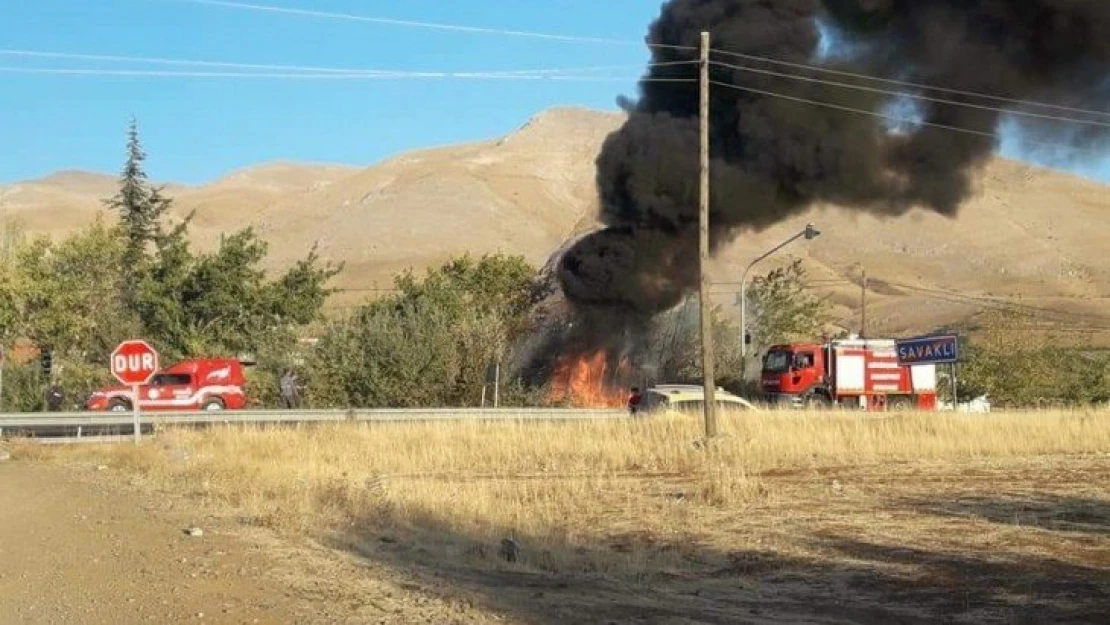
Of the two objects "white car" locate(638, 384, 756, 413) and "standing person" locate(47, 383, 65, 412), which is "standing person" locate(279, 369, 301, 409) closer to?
"standing person" locate(47, 383, 65, 412)

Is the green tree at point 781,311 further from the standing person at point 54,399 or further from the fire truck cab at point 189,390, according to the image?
the standing person at point 54,399

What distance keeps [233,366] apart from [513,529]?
27046 millimetres

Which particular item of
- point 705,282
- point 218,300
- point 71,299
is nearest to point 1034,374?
point 705,282

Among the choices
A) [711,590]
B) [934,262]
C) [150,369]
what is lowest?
[711,590]

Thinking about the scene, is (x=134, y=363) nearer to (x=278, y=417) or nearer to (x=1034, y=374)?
(x=278, y=417)

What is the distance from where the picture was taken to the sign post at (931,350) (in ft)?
112

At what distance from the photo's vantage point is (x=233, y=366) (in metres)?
38.5

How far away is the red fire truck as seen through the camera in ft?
144

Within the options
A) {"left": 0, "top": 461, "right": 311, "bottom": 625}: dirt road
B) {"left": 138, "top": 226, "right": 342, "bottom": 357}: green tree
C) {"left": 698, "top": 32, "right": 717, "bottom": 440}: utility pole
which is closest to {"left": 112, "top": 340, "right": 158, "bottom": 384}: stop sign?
{"left": 0, "top": 461, "right": 311, "bottom": 625}: dirt road

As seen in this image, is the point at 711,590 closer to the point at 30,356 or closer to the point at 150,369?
the point at 150,369

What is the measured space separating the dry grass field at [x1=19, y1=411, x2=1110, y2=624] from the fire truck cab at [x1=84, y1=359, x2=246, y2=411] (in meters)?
11.9

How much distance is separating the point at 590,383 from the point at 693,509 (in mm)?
23179

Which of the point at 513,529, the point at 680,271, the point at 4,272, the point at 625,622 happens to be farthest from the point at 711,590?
the point at 4,272

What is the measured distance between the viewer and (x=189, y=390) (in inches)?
1476
